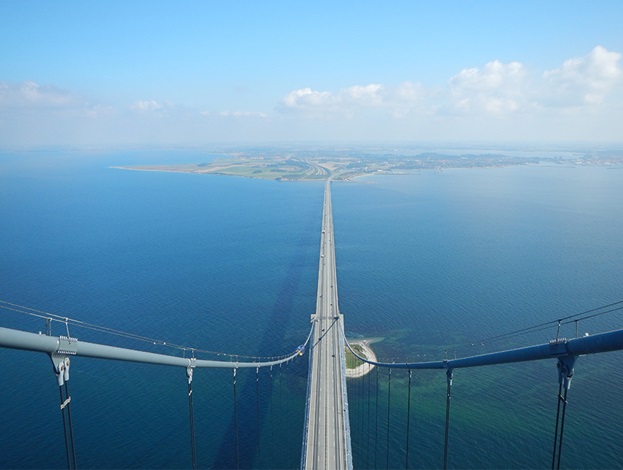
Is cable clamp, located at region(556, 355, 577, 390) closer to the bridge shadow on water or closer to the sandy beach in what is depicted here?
the bridge shadow on water

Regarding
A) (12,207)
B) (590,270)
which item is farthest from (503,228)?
(12,207)

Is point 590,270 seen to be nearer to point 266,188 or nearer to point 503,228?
point 503,228

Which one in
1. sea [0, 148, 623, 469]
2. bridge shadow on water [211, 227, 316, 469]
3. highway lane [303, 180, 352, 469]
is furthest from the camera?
sea [0, 148, 623, 469]

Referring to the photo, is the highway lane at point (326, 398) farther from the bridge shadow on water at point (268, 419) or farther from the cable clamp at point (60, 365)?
the cable clamp at point (60, 365)

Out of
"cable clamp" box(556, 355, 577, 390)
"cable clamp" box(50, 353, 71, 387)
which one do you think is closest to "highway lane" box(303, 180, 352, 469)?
"cable clamp" box(556, 355, 577, 390)

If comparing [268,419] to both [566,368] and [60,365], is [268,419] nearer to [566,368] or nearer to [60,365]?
[60,365]
